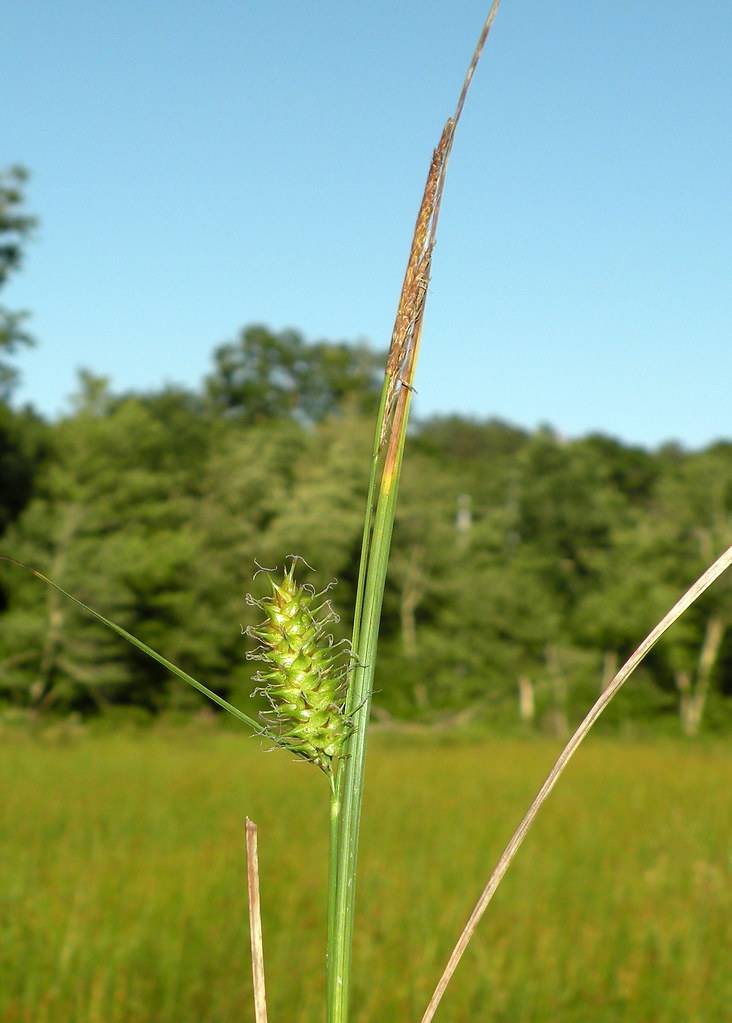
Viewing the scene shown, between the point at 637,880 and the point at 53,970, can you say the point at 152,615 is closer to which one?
the point at 637,880

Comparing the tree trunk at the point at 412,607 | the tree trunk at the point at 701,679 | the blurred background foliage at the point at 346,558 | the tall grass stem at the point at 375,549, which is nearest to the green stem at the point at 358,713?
the tall grass stem at the point at 375,549

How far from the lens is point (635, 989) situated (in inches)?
128

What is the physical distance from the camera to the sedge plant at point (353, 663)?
20 cm

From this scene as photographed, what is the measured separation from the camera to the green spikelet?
214 mm

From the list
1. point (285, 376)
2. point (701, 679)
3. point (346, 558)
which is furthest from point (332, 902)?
point (285, 376)

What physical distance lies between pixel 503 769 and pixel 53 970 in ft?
29.2

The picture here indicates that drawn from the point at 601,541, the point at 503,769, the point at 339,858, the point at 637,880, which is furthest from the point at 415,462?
the point at 339,858

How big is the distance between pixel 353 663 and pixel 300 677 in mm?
14

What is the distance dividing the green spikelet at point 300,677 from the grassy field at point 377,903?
275 centimetres

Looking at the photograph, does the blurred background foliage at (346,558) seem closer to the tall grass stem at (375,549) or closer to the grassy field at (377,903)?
the grassy field at (377,903)

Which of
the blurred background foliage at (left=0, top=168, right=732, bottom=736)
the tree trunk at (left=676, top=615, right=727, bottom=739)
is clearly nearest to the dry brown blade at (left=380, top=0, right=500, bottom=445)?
the blurred background foliage at (left=0, top=168, right=732, bottom=736)

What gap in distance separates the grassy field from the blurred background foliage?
7948 millimetres

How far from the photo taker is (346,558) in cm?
1819

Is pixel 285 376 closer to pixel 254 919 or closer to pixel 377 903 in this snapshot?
pixel 377 903
